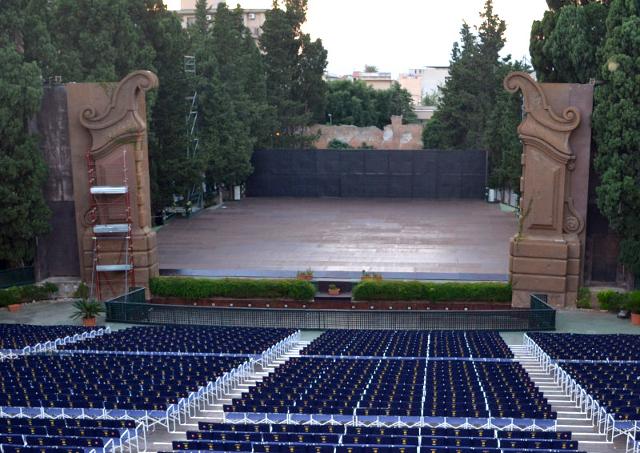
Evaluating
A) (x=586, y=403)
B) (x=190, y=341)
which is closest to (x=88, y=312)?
(x=190, y=341)

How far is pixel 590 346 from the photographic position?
21.1 m

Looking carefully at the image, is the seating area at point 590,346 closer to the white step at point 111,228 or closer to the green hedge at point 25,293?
the white step at point 111,228

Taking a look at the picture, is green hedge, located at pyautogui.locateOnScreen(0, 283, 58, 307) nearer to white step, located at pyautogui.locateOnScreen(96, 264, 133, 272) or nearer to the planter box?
white step, located at pyautogui.locateOnScreen(96, 264, 133, 272)

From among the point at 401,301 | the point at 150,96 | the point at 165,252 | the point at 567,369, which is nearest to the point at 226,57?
the point at 150,96

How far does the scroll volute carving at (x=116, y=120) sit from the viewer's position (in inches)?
1221

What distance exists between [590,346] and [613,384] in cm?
511

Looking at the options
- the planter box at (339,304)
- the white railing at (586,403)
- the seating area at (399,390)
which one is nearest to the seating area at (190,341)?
the seating area at (399,390)

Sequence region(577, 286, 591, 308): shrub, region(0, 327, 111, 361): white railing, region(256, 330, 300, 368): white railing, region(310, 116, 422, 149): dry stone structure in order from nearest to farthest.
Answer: region(256, 330, 300, 368): white railing < region(0, 327, 111, 361): white railing < region(577, 286, 591, 308): shrub < region(310, 116, 422, 149): dry stone structure

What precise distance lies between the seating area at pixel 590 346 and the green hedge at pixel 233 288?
10708 mm

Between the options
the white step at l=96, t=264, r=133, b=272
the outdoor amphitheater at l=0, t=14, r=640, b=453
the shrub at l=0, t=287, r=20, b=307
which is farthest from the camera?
the white step at l=96, t=264, r=133, b=272

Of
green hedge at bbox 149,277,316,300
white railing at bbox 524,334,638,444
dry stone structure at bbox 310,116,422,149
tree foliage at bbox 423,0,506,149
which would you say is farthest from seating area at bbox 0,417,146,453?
dry stone structure at bbox 310,116,422,149

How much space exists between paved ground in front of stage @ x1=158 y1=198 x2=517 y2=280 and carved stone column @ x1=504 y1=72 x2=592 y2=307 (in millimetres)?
2267

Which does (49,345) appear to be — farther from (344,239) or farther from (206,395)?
(344,239)

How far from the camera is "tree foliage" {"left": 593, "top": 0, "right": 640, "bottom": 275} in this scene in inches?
1087
